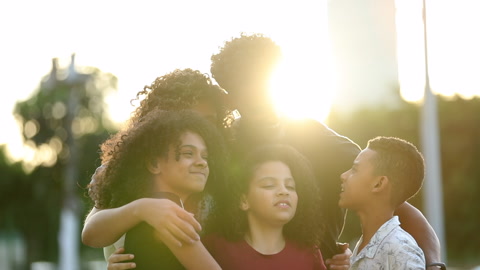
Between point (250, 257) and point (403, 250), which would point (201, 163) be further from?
point (403, 250)

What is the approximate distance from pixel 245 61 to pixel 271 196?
66 cm

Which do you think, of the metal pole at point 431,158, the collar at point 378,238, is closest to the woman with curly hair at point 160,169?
the collar at point 378,238

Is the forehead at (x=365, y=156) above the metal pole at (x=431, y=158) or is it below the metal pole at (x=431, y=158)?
below

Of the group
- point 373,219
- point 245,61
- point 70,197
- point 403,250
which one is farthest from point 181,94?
point 70,197

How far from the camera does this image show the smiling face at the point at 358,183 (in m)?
4.54

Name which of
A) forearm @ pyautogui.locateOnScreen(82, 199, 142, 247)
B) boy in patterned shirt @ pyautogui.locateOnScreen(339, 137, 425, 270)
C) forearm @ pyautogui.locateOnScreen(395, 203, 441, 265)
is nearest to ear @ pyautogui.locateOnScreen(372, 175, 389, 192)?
boy in patterned shirt @ pyautogui.locateOnScreen(339, 137, 425, 270)

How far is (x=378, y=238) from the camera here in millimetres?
4430

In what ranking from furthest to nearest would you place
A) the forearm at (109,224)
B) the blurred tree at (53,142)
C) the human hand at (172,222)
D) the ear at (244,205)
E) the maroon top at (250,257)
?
1. the blurred tree at (53,142)
2. the ear at (244,205)
3. the maroon top at (250,257)
4. the forearm at (109,224)
5. the human hand at (172,222)

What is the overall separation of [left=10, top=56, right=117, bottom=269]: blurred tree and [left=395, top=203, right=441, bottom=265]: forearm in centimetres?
3945

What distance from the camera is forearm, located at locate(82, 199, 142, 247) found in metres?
3.93

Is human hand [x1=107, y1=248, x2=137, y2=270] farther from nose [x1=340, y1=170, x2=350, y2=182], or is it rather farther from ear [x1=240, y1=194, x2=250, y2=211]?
nose [x1=340, y1=170, x2=350, y2=182]

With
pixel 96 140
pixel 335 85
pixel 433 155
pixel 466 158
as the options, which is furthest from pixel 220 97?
pixel 335 85

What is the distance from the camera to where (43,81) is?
46.1 metres

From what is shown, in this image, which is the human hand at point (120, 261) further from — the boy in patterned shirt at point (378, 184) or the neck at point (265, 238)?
the boy in patterned shirt at point (378, 184)
